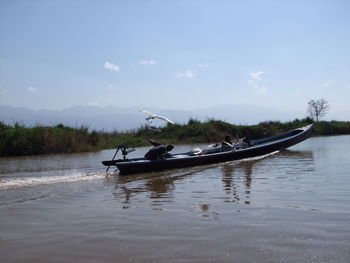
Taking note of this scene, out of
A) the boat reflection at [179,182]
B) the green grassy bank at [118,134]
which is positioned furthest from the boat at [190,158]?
the green grassy bank at [118,134]

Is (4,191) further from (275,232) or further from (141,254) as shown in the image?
(275,232)

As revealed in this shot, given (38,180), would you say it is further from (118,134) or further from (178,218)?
(118,134)

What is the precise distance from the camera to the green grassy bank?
59.5 feet

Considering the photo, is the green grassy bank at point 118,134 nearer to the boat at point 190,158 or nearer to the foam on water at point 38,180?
the boat at point 190,158

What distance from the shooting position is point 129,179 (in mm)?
10031

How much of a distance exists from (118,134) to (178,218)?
2295 cm

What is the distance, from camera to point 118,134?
28.1 meters

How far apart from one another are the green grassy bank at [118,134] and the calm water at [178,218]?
300cm

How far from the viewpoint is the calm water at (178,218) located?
4133 millimetres

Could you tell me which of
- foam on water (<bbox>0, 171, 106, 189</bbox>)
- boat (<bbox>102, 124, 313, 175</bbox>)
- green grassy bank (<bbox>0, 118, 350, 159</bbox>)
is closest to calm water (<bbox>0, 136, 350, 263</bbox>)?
foam on water (<bbox>0, 171, 106, 189</bbox>)

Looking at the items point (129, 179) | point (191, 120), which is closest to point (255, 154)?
point (129, 179)

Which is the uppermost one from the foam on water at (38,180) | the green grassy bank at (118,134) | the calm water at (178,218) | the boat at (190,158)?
the green grassy bank at (118,134)

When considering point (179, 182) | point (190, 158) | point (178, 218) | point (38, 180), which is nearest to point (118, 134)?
point (190, 158)

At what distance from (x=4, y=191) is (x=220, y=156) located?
23.8ft
